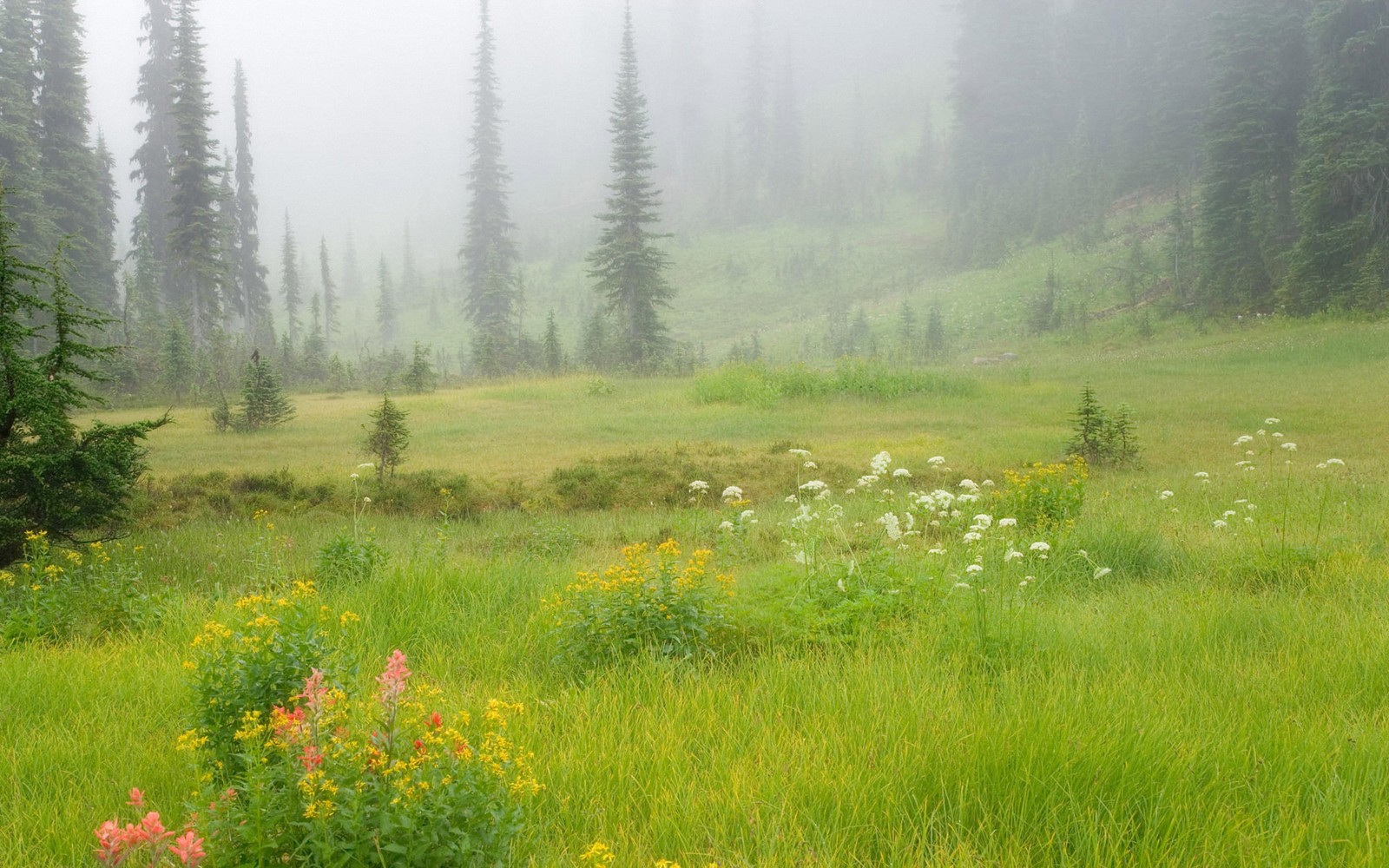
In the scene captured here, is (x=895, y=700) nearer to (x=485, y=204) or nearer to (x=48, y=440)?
(x=48, y=440)

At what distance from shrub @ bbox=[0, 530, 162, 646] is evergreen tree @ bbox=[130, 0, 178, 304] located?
123 ft

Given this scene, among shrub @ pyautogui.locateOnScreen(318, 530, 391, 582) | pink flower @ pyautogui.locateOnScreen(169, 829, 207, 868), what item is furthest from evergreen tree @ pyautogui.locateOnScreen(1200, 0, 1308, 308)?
pink flower @ pyautogui.locateOnScreen(169, 829, 207, 868)

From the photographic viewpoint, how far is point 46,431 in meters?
5.54

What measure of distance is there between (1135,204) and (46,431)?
166ft

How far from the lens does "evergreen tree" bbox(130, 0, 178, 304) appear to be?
122 ft

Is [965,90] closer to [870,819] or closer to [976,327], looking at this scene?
[976,327]

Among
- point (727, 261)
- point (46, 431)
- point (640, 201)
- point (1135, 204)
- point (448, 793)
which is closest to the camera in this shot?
point (448, 793)

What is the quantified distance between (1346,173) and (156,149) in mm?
48518

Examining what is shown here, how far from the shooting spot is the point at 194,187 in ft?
96.5

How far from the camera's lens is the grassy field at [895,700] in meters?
2.38

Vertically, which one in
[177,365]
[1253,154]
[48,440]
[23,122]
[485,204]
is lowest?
[48,440]

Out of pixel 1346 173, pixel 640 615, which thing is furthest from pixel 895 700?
pixel 1346 173

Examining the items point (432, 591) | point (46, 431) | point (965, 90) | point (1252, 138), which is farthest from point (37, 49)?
point (965, 90)

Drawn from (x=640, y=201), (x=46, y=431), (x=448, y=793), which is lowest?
(x=448, y=793)
